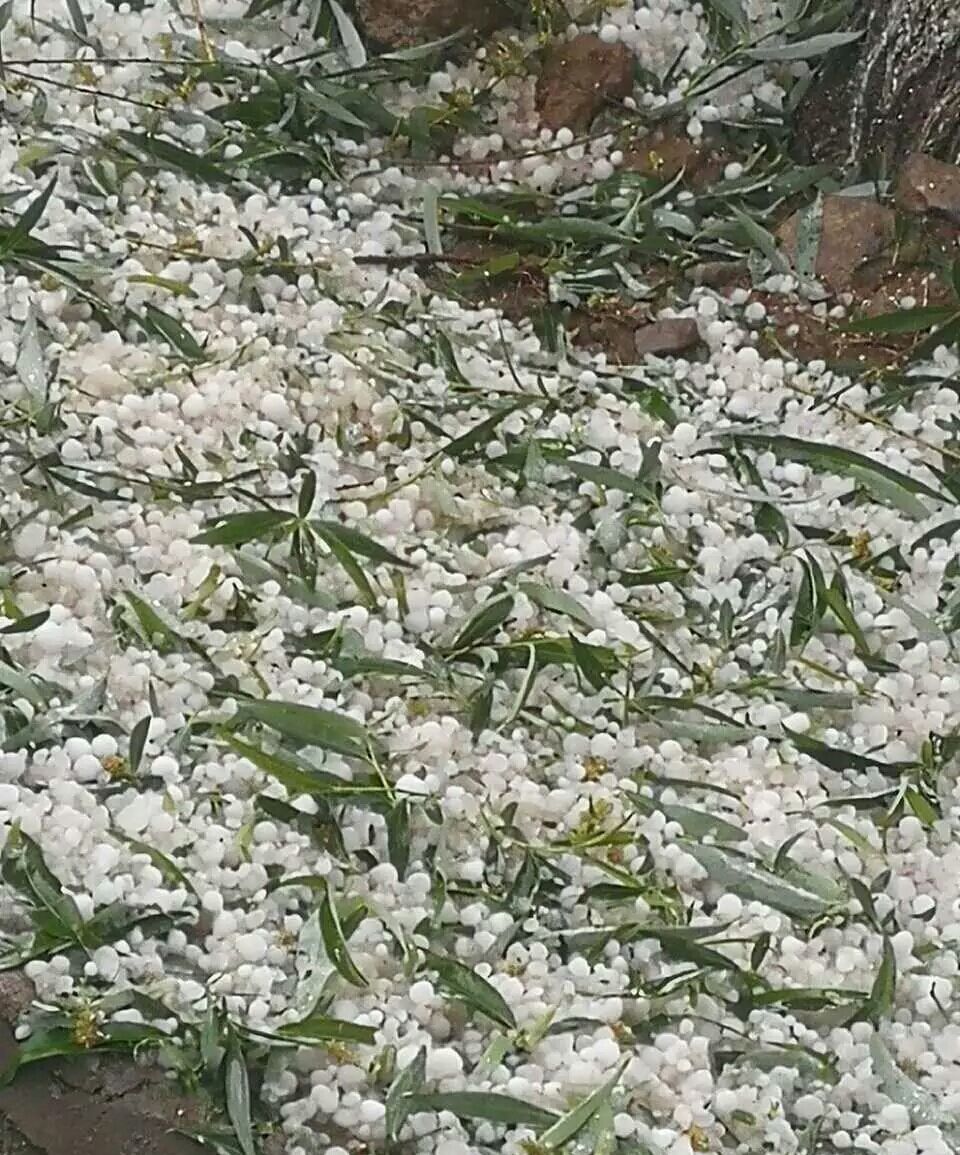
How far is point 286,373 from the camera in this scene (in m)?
1.32

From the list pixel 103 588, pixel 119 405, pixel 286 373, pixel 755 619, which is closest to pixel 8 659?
pixel 103 588

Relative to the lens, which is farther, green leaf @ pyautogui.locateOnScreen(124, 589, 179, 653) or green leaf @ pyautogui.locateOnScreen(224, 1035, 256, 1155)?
green leaf @ pyautogui.locateOnScreen(124, 589, 179, 653)

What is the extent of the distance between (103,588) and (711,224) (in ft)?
2.41

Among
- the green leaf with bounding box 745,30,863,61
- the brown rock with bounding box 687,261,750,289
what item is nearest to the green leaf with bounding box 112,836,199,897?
the brown rock with bounding box 687,261,750,289

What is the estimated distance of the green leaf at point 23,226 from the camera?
4.25 feet

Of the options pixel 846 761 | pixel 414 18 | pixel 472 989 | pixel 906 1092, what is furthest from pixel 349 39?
pixel 906 1092

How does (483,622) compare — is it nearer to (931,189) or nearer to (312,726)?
(312,726)

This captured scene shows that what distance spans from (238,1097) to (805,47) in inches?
44.9

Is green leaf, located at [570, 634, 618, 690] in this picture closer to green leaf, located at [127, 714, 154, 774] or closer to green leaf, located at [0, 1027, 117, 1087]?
green leaf, located at [127, 714, 154, 774]

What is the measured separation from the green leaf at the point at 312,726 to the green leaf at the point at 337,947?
4.9 inches

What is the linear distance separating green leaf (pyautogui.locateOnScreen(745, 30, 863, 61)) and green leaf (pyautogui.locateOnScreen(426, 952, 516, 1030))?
1.00 meters

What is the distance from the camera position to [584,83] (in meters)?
1.56

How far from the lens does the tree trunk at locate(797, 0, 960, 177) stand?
1.44 m

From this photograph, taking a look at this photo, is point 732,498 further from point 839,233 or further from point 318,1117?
point 318,1117
